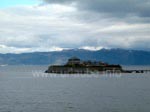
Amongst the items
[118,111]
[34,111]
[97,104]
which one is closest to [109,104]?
[97,104]

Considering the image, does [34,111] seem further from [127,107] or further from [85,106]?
[127,107]

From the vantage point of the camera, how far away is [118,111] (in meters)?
62.1

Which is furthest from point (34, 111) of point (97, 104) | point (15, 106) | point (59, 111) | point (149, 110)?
point (149, 110)

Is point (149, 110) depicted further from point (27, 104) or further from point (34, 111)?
point (27, 104)

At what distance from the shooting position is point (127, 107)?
6681cm

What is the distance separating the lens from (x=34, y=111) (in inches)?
2474

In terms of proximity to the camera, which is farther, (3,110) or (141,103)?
(141,103)

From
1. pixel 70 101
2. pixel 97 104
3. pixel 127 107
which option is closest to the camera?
pixel 127 107

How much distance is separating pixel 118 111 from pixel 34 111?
1377cm

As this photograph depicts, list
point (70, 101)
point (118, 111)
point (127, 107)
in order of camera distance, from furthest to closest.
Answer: point (70, 101) < point (127, 107) < point (118, 111)

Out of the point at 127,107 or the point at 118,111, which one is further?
the point at 127,107

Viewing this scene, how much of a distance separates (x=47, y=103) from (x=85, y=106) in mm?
8851

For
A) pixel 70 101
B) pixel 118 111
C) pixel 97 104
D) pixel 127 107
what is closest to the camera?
pixel 118 111

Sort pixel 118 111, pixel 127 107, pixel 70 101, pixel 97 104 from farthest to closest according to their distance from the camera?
pixel 70 101
pixel 97 104
pixel 127 107
pixel 118 111
